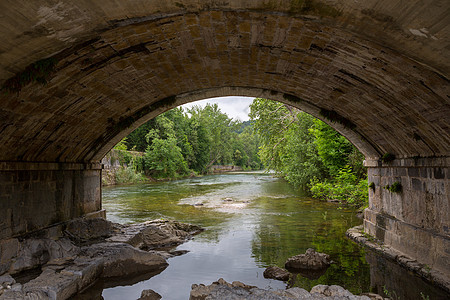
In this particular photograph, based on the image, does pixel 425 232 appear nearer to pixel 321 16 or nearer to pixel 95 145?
pixel 321 16

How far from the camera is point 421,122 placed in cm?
552

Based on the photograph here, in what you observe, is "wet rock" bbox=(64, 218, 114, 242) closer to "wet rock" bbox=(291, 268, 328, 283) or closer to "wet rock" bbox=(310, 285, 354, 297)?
"wet rock" bbox=(291, 268, 328, 283)

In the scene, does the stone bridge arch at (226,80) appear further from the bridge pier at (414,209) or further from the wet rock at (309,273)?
the wet rock at (309,273)

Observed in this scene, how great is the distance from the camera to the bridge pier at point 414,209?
18.6ft

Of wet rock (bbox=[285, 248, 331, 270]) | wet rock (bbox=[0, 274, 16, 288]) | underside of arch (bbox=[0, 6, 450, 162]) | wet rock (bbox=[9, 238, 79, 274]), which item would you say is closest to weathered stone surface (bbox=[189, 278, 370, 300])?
wet rock (bbox=[285, 248, 331, 270])

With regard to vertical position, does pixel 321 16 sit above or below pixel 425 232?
above

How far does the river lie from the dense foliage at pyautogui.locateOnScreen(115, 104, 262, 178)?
2012cm

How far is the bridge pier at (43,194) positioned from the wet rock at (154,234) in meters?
1.36

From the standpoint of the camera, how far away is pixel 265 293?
183 inches

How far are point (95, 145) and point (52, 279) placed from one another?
14.9ft

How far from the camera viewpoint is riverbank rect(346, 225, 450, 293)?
5449 mm

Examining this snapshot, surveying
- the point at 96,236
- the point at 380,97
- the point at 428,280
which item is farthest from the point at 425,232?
the point at 96,236

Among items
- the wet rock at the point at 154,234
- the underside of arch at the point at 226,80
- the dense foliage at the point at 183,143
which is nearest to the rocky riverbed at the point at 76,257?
the wet rock at the point at 154,234

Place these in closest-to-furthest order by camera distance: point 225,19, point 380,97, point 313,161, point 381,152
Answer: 1. point 225,19
2. point 380,97
3. point 381,152
4. point 313,161
